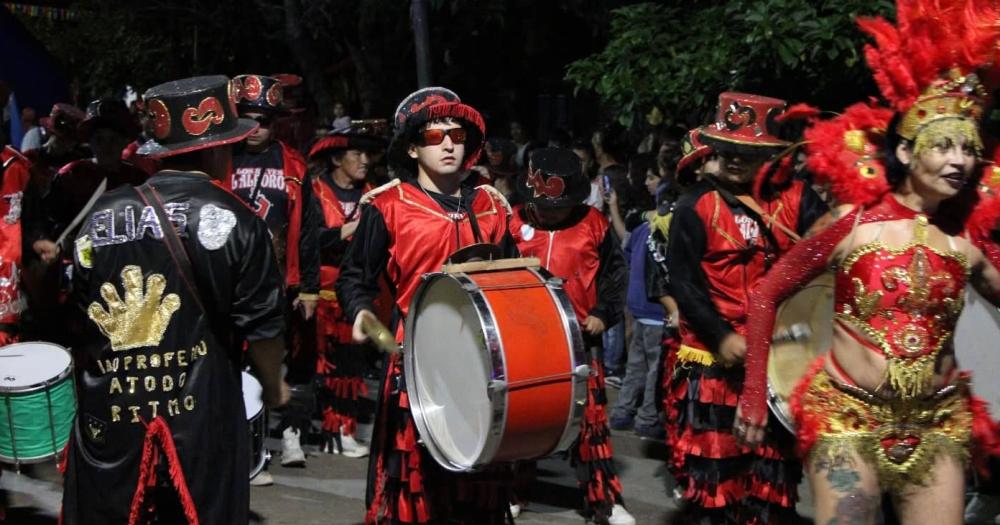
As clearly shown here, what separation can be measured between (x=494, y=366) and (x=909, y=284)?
1.57m

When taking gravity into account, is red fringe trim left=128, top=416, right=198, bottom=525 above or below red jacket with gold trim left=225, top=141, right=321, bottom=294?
below

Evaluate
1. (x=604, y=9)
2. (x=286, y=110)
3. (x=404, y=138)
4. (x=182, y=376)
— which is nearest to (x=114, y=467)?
(x=182, y=376)

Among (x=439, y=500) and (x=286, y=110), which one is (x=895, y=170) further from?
(x=286, y=110)

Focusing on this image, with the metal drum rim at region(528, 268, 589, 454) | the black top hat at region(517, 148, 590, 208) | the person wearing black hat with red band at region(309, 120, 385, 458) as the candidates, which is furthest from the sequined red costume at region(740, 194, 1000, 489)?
the person wearing black hat with red band at region(309, 120, 385, 458)

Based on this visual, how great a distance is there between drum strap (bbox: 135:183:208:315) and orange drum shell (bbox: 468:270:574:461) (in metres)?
1.19

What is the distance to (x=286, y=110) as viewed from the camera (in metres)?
9.84

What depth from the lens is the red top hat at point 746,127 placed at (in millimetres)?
6766

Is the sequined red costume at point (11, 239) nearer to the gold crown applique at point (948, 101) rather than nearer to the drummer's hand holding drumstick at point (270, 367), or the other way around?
the drummer's hand holding drumstick at point (270, 367)

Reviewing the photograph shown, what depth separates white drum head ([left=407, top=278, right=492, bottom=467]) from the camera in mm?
5484

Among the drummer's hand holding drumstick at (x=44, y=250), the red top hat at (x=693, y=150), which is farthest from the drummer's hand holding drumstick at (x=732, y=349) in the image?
the drummer's hand holding drumstick at (x=44, y=250)

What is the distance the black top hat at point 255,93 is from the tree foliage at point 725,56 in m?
3.05

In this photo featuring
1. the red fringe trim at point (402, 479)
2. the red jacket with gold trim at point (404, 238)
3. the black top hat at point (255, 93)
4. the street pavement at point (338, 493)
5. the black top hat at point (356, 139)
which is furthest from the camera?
the black top hat at point (356, 139)

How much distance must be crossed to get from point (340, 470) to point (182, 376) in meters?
4.44

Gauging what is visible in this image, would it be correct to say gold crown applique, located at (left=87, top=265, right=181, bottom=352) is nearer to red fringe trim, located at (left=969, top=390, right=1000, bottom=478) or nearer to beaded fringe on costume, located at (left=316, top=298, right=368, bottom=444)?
red fringe trim, located at (left=969, top=390, right=1000, bottom=478)
